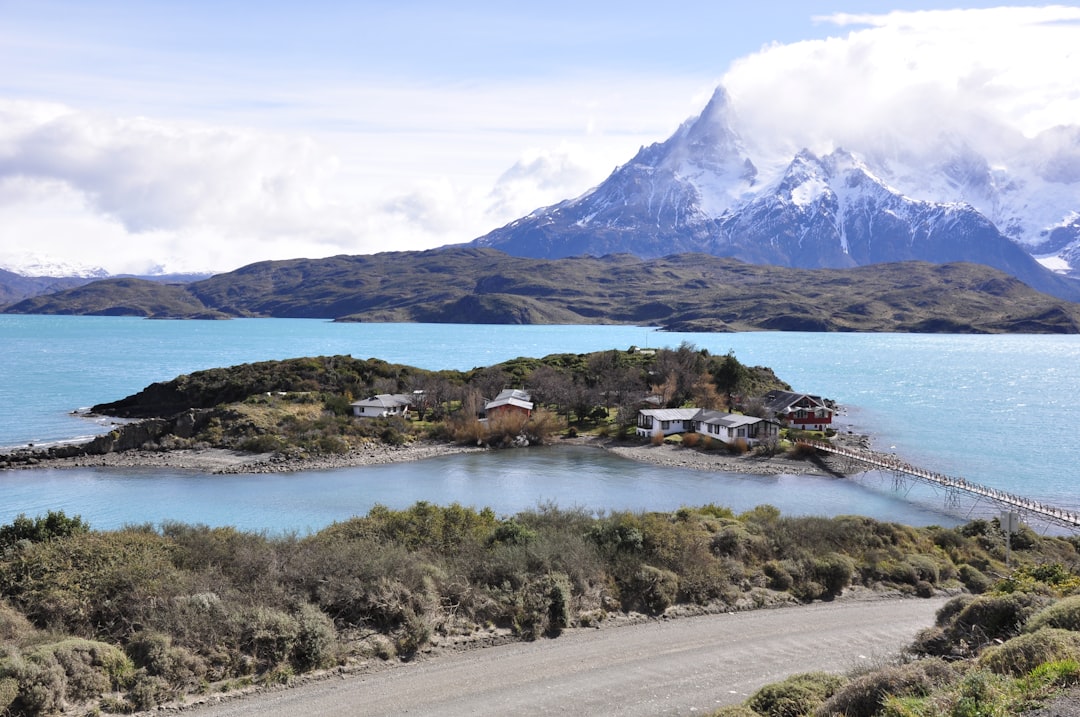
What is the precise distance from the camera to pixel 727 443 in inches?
2037

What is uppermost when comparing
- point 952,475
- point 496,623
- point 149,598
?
point 149,598

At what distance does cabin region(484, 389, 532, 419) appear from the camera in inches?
2246

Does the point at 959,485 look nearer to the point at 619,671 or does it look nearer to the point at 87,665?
the point at 619,671

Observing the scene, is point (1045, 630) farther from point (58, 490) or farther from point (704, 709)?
point (58, 490)

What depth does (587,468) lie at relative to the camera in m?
47.1

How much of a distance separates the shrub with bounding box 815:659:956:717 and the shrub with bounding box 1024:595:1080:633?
249cm

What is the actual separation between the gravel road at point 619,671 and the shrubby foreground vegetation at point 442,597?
682 millimetres

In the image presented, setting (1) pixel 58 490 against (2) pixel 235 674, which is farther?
(1) pixel 58 490

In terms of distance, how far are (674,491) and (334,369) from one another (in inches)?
1585

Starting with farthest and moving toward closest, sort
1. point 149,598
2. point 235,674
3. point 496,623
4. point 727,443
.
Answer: point 727,443 → point 496,623 → point 149,598 → point 235,674

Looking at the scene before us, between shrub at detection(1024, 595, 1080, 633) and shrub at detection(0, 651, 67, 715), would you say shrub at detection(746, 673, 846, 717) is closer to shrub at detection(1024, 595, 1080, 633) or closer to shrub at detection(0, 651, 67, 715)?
shrub at detection(1024, 595, 1080, 633)

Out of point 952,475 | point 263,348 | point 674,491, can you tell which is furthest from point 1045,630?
point 263,348

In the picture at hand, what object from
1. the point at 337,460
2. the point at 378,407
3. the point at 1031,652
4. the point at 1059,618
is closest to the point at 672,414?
the point at 378,407

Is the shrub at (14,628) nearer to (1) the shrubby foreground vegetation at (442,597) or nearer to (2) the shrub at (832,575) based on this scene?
(1) the shrubby foreground vegetation at (442,597)
